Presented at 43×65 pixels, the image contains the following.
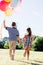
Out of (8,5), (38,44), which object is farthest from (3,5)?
(38,44)

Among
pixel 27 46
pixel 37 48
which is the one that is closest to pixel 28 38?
pixel 27 46

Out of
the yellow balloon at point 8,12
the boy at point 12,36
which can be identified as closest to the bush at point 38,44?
the yellow balloon at point 8,12

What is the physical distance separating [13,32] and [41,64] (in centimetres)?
198

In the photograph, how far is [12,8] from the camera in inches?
509

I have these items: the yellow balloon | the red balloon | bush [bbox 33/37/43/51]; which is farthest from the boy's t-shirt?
bush [bbox 33/37/43/51]

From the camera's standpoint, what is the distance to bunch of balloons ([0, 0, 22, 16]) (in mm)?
12656

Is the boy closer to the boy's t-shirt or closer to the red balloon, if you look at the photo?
the boy's t-shirt

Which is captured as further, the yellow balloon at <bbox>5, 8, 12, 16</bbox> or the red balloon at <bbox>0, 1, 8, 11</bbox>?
the yellow balloon at <bbox>5, 8, 12, 16</bbox>

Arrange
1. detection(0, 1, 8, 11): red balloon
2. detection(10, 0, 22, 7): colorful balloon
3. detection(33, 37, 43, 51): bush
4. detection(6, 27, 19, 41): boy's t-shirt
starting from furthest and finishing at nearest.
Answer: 1. detection(33, 37, 43, 51): bush
2. detection(10, 0, 22, 7): colorful balloon
3. detection(0, 1, 8, 11): red balloon
4. detection(6, 27, 19, 41): boy's t-shirt

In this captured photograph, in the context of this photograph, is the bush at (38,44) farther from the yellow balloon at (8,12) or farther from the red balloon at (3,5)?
the red balloon at (3,5)

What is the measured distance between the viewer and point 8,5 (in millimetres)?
12773

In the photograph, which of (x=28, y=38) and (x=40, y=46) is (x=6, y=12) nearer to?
(x=28, y=38)

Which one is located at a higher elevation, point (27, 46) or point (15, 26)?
point (15, 26)

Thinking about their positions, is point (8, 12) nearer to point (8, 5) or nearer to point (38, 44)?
point (8, 5)
